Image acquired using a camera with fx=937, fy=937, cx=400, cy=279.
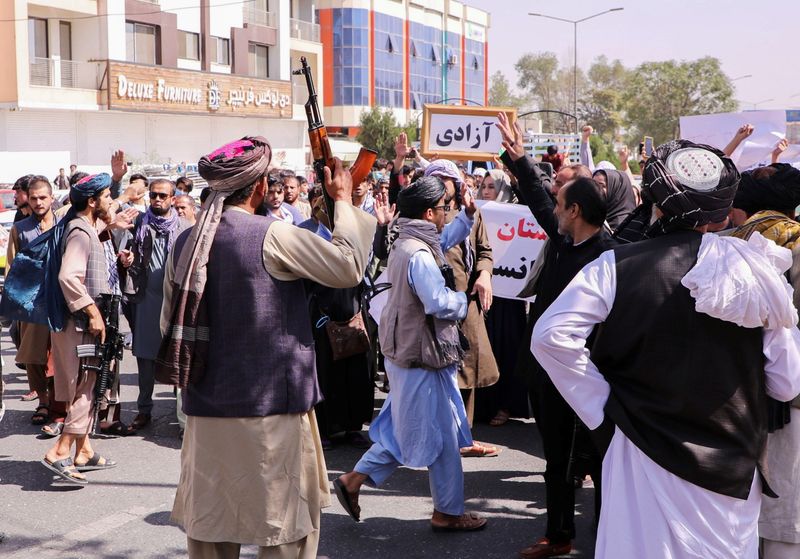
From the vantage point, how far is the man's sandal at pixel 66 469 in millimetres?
5934

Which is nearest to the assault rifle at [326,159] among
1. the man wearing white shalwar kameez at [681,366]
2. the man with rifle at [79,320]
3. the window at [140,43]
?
the man wearing white shalwar kameez at [681,366]

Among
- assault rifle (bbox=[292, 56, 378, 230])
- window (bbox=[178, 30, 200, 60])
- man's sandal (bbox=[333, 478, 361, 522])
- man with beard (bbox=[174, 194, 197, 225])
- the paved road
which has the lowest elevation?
the paved road

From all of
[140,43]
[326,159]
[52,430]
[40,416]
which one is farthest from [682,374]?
[140,43]

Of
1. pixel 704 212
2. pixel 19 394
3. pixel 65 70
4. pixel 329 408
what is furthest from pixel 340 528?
pixel 65 70

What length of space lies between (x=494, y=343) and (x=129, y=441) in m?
2.99

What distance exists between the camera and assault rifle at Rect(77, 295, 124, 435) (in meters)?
6.18

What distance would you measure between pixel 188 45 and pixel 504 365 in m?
37.1

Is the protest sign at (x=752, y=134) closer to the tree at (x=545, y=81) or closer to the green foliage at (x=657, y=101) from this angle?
the green foliage at (x=657, y=101)

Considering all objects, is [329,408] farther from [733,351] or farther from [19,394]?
[733,351]

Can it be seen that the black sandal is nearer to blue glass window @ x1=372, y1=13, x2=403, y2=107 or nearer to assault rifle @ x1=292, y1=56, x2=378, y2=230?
assault rifle @ x1=292, y1=56, x2=378, y2=230

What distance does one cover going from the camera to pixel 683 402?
9.30ft

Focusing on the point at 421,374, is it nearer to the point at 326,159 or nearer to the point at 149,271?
the point at 326,159

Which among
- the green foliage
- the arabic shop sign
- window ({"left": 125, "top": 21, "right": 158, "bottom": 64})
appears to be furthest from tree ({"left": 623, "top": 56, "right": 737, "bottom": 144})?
window ({"left": 125, "top": 21, "right": 158, "bottom": 64})

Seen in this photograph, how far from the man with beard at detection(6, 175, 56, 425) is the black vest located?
598cm
